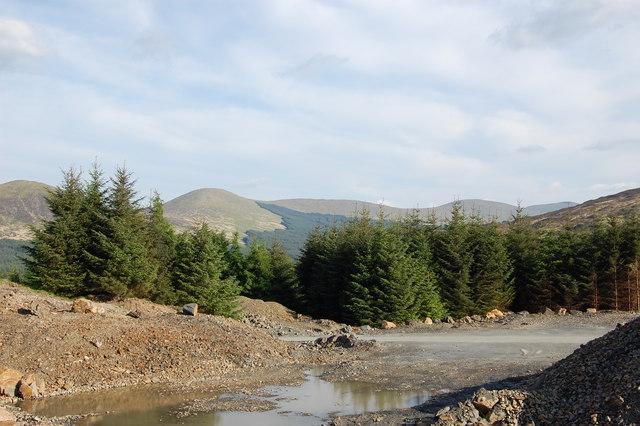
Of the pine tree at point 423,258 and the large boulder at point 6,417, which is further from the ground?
the pine tree at point 423,258

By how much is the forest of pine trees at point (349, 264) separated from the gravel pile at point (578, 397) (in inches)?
746

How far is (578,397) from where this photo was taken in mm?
10602

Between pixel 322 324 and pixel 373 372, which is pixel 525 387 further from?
pixel 322 324

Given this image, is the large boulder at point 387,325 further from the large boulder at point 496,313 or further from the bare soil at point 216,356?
the large boulder at point 496,313

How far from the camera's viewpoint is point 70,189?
28703 mm

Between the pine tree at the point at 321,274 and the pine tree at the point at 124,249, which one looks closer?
the pine tree at the point at 124,249

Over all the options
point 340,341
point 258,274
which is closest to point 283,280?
point 258,274

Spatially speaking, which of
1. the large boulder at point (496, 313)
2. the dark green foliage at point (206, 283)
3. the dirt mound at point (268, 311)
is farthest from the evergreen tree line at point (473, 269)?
the dark green foliage at point (206, 283)

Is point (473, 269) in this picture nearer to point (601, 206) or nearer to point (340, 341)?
point (340, 341)

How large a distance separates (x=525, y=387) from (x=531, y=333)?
1524cm

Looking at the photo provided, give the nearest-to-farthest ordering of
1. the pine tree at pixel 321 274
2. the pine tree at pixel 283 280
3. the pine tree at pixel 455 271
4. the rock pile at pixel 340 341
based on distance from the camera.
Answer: the rock pile at pixel 340 341, the pine tree at pixel 455 271, the pine tree at pixel 321 274, the pine tree at pixel 283 280

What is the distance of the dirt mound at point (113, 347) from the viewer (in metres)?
15.3

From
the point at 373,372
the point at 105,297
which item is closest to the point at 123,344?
the point at 373,372

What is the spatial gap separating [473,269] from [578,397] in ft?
85.7
